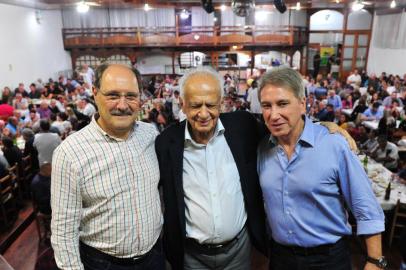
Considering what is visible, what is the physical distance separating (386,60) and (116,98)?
15.8 metres

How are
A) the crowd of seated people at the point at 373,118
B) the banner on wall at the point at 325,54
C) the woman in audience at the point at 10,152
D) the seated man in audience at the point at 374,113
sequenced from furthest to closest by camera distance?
the banner on wall at the point at 325,54 < the seated man in audience at the point at 374,113 < the crowd of seated people at the point at 373,118 < the woman in audience at the point at 10,152

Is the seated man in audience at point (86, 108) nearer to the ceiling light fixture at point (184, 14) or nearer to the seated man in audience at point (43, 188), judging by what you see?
the seated man in audience at point (43, 188)

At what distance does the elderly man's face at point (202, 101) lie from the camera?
67.8 inches

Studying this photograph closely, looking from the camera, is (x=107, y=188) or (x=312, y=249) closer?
(x=107, y=188)

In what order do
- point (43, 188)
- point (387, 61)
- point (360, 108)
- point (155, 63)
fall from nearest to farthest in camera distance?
point (43, 188) < point (360, 108) < point (387, 61) < point (155, 63)

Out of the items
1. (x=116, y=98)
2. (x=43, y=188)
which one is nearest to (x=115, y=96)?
(x=116, y=98)

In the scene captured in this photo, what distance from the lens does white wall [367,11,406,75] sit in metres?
13.1

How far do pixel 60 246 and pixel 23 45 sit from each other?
1296 centimetres

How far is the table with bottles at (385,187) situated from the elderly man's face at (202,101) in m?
2.96

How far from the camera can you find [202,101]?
172cm

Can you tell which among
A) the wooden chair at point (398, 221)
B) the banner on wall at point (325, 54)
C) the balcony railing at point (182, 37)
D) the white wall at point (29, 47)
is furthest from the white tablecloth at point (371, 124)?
the banner on wall at point (325, 54)

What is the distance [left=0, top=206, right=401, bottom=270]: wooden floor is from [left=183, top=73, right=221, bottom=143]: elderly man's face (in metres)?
2.46

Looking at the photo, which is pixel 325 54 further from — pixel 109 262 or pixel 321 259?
pixel 109 262

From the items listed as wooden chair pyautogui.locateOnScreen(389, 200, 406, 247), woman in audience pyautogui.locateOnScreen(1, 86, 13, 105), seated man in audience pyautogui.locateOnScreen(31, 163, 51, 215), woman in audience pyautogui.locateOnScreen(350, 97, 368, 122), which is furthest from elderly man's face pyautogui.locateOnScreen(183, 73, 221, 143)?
woman in audience pyautogui.locateOnScreen(1, 86, 13, 105)
